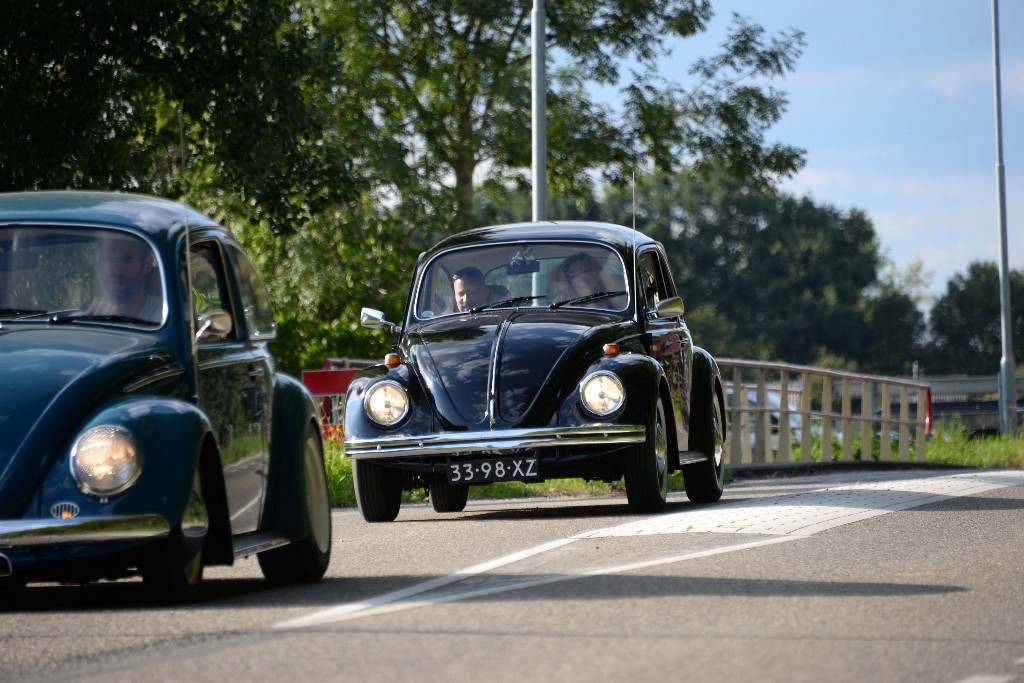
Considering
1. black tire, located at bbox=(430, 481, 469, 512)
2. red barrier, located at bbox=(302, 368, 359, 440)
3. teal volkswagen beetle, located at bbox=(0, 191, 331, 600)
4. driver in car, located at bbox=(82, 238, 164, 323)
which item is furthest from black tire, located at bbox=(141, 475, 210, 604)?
red barrier, located at bbox=(302, 368, 359, 440)

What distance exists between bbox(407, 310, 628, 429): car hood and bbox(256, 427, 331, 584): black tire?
10.8ft

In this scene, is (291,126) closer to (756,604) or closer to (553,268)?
(553,268)

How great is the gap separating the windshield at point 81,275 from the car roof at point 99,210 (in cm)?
5

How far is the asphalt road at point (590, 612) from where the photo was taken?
5.85 metres

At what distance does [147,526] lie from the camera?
7113 millimetres

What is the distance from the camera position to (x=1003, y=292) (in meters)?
40.5

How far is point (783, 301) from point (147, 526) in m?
107

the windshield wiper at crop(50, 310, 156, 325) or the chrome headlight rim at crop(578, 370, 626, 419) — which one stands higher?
the windshield wiper at crop(50, 310, 156, 325)

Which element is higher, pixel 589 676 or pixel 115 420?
pixel 115 420

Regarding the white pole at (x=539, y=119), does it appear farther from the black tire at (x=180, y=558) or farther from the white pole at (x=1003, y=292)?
the white pole at (x=1003, y=292)

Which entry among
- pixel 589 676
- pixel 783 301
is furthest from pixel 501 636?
pixel 783 301

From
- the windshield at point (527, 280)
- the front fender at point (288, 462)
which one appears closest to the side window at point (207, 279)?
the front fender at point (288, 462)

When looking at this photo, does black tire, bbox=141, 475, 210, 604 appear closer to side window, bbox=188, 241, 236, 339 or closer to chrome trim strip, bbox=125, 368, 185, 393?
chrome trim strip, bbox=125, 368, 185, 393

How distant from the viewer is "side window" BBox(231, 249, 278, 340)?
350 inches
